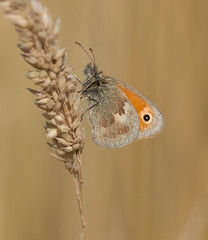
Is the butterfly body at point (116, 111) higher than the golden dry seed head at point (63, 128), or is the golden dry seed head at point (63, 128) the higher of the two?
the butterfly body at point (116, 111)

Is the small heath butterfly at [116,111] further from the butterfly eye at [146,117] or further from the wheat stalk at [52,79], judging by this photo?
the wheat stalk at [52,79]

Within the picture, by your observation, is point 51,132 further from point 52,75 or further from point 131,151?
point 131,151

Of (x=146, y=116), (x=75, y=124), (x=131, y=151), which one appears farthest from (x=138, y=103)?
(x=75, y=124)

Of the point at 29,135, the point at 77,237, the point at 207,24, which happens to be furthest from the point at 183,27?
the point at 77,237

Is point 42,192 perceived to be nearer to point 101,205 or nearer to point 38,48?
point 101,205

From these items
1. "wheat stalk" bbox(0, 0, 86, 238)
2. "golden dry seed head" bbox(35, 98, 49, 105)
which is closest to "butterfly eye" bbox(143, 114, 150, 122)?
"wheat stalk" bbox(0, 0, 86, 238)

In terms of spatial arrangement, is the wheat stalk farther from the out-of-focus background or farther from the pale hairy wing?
the out-of-focus background

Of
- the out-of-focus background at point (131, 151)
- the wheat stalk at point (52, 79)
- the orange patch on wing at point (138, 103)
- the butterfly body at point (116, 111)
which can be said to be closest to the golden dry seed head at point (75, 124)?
the wheat stalk at point (52, 79)
